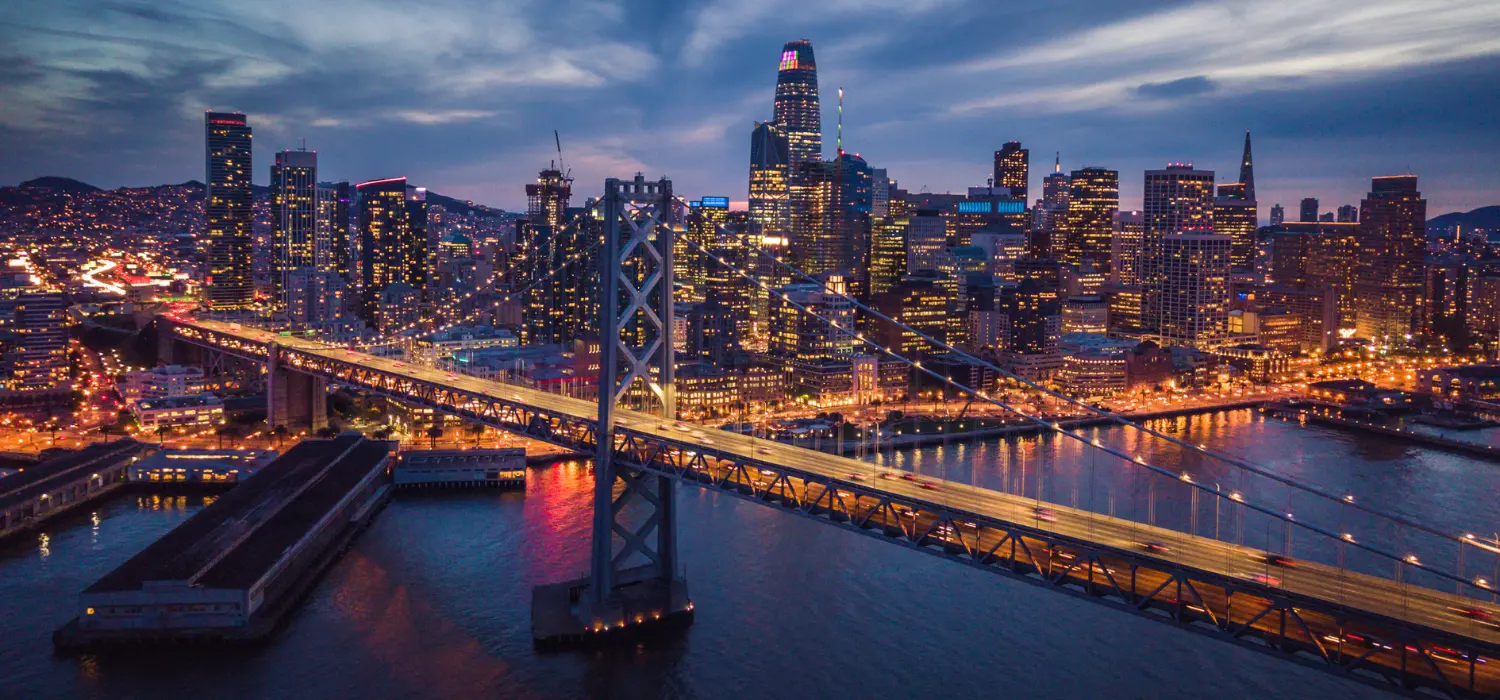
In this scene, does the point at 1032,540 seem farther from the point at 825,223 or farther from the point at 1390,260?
the point at 1390,260

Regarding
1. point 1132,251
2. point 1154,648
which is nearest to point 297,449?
point 1154,648

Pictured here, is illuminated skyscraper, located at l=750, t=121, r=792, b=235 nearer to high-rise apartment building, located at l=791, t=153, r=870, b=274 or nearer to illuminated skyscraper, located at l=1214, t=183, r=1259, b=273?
high-rise apartment building, located at l=791, t=153, r=870, b=274

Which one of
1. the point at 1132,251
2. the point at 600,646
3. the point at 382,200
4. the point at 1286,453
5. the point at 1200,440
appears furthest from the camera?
the point at 1132,251

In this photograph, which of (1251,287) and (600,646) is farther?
(1251,287)

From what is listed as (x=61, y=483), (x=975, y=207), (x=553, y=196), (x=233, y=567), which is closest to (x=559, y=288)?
(x=553, y=196)

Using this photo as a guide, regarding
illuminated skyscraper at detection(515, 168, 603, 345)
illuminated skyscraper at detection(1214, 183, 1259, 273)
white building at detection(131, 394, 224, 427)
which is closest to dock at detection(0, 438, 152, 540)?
white building at detection(131, 394, 224, 427)

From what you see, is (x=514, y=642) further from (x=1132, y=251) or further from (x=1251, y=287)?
(x=1132, y=251)
